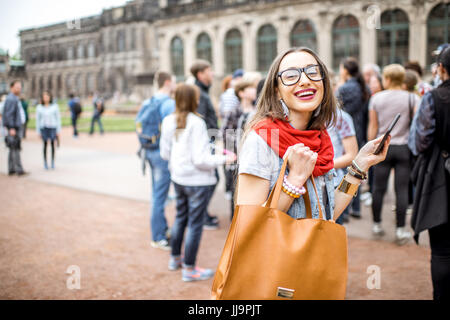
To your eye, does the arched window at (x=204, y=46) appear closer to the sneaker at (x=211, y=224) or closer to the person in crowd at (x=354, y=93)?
the person in crowd at (x=354, y=93)

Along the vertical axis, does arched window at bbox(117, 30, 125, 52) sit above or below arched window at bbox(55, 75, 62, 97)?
above

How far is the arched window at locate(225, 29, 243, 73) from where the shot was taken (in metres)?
35.3

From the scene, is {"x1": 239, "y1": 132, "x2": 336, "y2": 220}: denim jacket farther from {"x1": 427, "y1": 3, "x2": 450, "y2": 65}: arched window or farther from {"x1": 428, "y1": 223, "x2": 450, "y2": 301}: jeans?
{"x1": 427, "y1": 3, "x2": 450, "y2": 65}: arched window

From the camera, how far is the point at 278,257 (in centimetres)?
162

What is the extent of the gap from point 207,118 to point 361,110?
2.42 meters

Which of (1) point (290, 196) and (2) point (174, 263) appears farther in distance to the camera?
(2) point (174, 263)

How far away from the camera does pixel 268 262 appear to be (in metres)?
1.64

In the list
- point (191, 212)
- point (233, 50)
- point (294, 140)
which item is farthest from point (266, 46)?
point (294, 140)

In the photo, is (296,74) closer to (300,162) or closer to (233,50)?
(300,162)

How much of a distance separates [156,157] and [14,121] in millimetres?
6415

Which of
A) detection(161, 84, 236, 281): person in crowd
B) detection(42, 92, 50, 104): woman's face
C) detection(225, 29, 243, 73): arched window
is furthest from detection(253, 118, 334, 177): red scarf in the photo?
detection(225, 29, 243, 73): arched window

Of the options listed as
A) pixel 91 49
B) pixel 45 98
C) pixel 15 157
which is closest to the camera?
pixel 15 157

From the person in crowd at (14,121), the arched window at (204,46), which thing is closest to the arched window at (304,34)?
the arched window at (204,46)

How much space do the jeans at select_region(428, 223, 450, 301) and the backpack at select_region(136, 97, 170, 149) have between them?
354 cm
